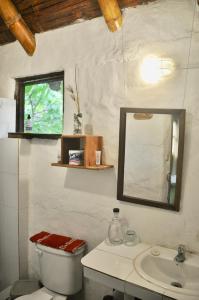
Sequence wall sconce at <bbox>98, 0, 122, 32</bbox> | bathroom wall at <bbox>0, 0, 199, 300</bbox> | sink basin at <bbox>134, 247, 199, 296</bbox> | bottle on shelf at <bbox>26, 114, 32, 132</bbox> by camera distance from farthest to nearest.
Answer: bottle on shelf at <bbox>26, 114, 32, 132</bbox> → wall sconce at <bbox>98, 0, 122, 32</bbox> → bathroom wall at <bbox>0, 0, 199, 300</bbox> → sink basin at <bbox>134, 247, 199, 296</bbox>

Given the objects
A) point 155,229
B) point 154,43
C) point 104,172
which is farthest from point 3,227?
point 154,43

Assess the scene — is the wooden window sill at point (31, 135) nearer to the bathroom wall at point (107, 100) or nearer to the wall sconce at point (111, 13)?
the bathroom wall at point (107, 100)

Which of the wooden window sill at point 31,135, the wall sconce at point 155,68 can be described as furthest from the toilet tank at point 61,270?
the wall sconce at point 155,68

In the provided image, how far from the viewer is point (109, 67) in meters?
1.74

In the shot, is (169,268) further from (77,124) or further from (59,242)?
(77,124)

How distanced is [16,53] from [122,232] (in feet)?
5.78

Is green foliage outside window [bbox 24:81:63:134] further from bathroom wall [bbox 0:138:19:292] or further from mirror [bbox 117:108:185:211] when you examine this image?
mirror [bbox 117:108:185:211]

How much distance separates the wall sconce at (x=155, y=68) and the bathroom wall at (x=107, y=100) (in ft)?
0.11

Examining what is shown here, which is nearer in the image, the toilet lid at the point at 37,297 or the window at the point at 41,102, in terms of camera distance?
the toilet lid at the point at 37,297

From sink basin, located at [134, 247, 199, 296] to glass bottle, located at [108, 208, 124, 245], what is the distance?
0.23 m

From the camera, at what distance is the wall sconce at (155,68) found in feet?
4.91

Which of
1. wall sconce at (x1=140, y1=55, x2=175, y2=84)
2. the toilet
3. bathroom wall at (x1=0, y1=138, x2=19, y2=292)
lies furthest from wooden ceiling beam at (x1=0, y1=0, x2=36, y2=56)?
the toilet

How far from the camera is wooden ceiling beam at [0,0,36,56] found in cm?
187

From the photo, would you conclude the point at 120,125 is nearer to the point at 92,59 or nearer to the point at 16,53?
the point at 92,59
